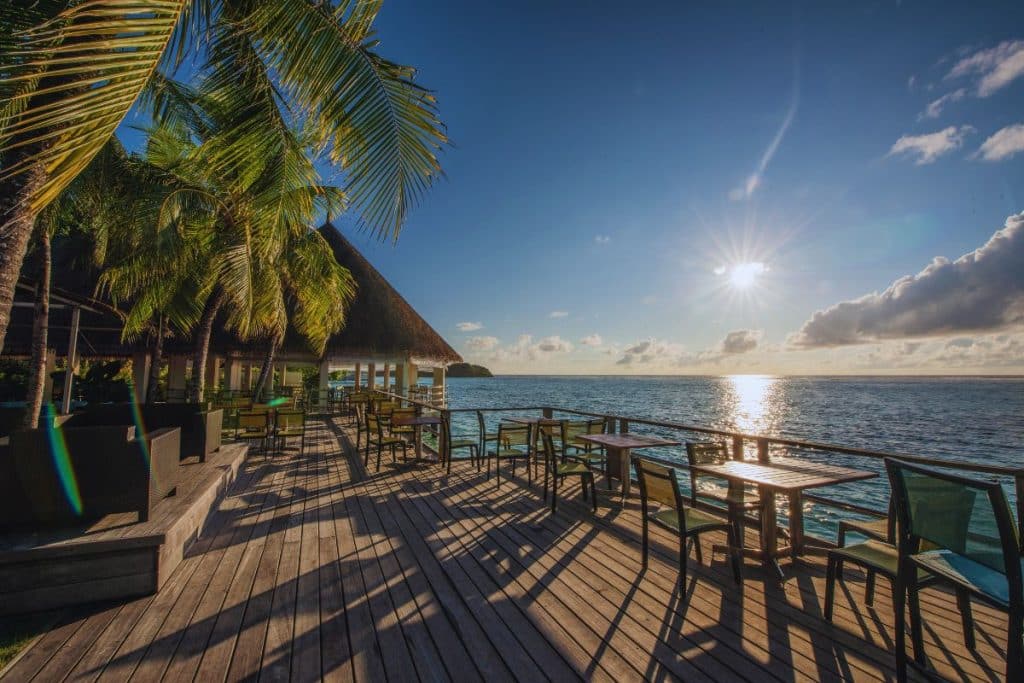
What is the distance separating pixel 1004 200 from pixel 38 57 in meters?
14.0

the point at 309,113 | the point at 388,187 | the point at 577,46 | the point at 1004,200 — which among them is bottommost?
the point at 388,187

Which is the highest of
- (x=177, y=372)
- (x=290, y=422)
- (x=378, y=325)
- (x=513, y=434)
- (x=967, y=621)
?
(x=378, y=325)

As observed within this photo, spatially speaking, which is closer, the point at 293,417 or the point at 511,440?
the point at 511,440

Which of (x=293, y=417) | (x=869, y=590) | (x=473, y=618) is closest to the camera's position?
(x=473, y=618)

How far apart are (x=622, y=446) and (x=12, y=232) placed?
4.79 m

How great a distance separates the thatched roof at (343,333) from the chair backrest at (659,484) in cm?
1291

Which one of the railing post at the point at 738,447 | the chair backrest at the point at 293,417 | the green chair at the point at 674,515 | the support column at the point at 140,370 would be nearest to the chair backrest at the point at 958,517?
the green chair at the point at 674,515

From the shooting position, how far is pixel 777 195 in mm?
9453

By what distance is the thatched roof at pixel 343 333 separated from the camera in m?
12.9

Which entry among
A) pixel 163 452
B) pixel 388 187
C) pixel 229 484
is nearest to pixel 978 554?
pixel 388 187

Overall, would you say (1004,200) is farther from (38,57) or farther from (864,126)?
(38,57)

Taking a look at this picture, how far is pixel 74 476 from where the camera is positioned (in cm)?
288

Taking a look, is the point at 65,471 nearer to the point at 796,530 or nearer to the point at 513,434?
the point at 513,434

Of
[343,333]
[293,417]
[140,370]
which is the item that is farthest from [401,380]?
[293,417]
